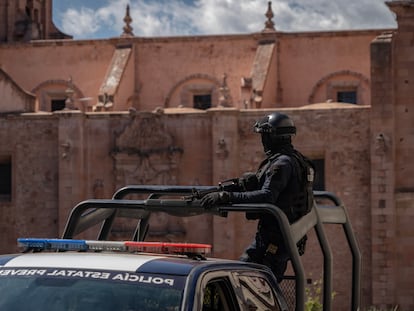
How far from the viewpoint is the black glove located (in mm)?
6676

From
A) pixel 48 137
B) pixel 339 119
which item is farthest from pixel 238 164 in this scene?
pixel 48 137

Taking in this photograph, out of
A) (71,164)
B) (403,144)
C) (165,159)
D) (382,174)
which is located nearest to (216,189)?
(382,174)

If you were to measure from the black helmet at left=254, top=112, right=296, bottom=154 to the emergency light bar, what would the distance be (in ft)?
5.29

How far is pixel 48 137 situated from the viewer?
109 ft

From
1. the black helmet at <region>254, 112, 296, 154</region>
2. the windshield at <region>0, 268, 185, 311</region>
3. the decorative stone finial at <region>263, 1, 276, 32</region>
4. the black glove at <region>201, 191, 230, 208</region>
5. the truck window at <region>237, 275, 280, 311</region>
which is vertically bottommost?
the truck window at <region>237, 275, 280, 311</region>

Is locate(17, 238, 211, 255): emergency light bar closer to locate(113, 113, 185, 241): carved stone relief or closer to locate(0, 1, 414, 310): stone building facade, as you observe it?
locate(0, 1, 414, 310): stone building facade

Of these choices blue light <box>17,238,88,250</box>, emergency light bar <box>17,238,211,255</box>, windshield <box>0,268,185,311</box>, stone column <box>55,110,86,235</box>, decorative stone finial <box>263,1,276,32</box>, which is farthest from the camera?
decorative stone finial <box>263,1,276,32</box>

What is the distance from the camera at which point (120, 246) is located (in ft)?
19.3

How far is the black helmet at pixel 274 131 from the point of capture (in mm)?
7590

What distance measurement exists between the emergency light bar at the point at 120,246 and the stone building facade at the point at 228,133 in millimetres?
23281

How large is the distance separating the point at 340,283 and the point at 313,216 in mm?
22759

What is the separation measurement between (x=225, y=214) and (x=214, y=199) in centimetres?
26

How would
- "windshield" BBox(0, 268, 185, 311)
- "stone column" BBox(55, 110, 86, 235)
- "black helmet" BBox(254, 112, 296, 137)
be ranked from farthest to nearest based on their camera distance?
1. "stone column" BBox(55, 110, 86, 235)
2. "black helmet" BBox(254, 112, 296, 137)
3. "windshield" BBox(0, 268, 185, 311)

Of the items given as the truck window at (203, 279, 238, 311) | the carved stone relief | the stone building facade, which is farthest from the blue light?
the carved stone relief
